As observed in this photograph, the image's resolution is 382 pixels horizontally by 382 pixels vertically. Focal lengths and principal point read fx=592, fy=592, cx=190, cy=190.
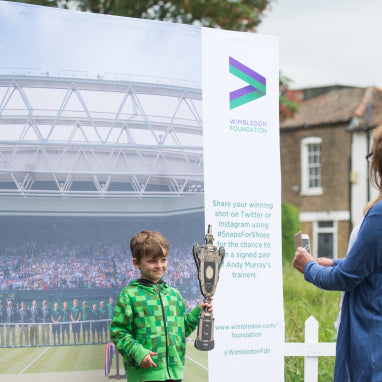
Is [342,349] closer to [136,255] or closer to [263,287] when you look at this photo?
[136,255]

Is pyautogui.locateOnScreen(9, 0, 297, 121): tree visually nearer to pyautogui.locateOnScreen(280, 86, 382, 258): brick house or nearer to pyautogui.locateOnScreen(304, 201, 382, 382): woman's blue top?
pyautogui.locateOnScreen(304, 201, 382, 382): woman's blue top

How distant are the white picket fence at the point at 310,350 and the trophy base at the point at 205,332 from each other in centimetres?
122

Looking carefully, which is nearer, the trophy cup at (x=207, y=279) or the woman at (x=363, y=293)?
the woman at (x=363, y=293)

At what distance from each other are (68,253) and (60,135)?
2.42 feet

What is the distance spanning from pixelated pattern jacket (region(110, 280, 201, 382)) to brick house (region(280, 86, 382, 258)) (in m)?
19.0

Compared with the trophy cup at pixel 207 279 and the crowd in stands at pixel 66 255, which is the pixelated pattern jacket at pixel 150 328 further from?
the crowd in stands at pixel 66 255

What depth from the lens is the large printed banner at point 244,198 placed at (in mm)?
4070

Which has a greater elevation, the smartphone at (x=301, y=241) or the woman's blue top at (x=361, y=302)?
the smartphone at (x=301, y=241)

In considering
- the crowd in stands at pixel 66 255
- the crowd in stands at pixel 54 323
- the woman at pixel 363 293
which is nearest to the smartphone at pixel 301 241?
the woman at pixel 363 293

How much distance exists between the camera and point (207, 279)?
364 cm

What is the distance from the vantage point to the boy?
3.17m

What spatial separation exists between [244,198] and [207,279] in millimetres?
781

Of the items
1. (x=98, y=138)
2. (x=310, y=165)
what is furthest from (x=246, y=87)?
(x=310, y=165)

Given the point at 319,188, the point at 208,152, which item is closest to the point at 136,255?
the point at 208,152
